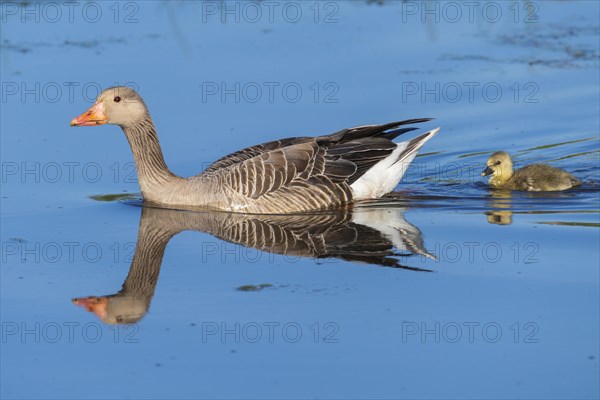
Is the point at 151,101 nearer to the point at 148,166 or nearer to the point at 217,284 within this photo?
the point at 148,166

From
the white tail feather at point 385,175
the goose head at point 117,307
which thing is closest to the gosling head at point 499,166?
the white tail feather at point 385,175

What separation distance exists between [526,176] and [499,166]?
0.33m

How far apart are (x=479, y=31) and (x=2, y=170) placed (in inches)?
313

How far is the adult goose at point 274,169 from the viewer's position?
39.9 feet

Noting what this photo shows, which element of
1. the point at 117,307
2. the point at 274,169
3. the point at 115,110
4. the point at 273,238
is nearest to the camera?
the point at 117,307

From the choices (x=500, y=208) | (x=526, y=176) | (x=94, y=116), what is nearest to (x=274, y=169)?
(x=94, y=116)

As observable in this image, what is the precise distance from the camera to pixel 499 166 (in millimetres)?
12812

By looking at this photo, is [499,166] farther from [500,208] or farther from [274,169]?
[274,169]

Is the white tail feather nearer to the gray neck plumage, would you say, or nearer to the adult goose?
the adult goose

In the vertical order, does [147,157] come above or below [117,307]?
above

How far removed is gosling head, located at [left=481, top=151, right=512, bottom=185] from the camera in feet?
41.9

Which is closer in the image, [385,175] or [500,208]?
[500,208]

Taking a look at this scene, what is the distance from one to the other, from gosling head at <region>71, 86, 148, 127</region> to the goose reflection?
102 centimetres

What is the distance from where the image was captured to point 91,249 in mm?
10914
